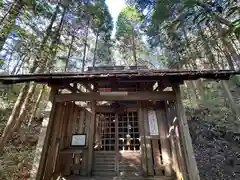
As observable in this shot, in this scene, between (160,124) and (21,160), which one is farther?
(21,160)

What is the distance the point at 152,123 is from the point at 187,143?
2.06 meters

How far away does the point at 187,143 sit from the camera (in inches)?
154

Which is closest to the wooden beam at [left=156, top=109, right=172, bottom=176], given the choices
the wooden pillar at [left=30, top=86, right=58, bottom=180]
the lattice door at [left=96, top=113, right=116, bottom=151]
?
the lattice door at [left=96, top=113, right=116, bottom=151]

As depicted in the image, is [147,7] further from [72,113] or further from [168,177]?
[168,177]

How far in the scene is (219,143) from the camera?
795 centimetres

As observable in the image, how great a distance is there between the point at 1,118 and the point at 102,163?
26.2ft

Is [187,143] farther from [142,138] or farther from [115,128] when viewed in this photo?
[115,128]

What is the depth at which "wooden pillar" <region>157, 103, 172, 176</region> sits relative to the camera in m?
5.32

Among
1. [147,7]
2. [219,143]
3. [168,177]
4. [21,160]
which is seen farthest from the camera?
[147,7]

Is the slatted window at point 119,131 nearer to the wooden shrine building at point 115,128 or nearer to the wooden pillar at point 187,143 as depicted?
the wooden shrine building at point 115,128

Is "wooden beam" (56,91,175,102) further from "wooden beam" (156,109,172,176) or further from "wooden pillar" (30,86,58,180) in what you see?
"wooden beam" (156,109,172,176)

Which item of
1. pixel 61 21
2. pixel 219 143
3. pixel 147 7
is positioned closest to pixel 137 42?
pixel 147 7

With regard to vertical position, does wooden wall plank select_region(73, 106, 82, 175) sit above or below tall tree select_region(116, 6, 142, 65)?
below

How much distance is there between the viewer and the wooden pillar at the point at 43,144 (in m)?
3.75
